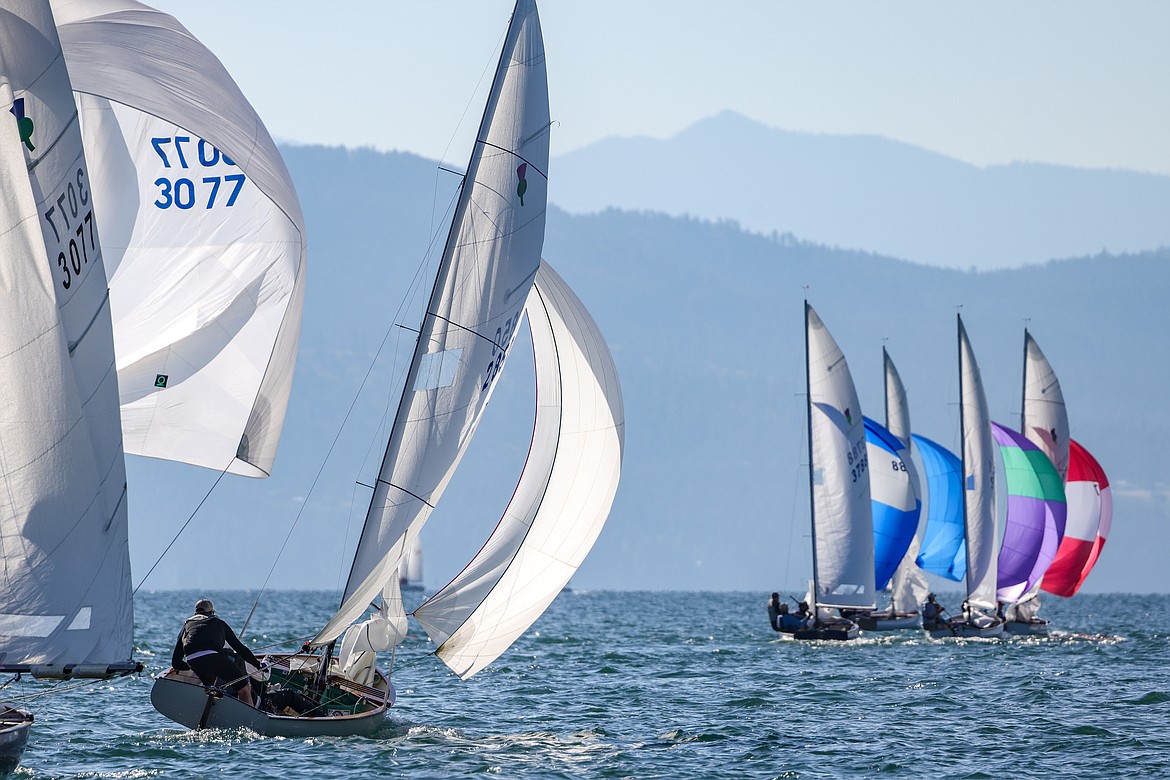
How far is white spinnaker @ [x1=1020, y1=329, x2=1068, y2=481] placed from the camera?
48000 mm

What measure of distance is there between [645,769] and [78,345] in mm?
8203

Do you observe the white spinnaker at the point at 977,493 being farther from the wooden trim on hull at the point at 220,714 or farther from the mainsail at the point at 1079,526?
the wooden trim on hull at the point at 220,714

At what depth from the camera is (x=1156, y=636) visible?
164ft

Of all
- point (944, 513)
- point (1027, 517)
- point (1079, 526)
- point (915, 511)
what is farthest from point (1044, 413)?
point (915, 511)

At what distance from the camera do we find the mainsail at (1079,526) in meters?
47.6

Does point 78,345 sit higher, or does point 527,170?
point 527,170

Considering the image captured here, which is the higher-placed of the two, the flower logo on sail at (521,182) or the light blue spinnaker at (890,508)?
the flower logo on sail at (521,182)

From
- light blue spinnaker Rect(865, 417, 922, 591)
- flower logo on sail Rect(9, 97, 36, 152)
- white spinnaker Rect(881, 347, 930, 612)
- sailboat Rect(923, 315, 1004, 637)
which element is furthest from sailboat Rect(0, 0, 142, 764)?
white spinnaker Rect(881, 347, 930, 612)

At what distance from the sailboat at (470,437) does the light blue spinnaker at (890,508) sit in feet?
86.2

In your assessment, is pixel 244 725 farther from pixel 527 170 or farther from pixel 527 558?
pixel 527 170

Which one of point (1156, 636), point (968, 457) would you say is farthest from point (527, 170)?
point (1156, 636)

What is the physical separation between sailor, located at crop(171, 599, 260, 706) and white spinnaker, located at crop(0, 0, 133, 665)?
3909mm

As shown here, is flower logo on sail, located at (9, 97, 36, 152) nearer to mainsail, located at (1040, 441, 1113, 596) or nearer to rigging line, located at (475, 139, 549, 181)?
rigging line, located at (475, 139, 549, 181)

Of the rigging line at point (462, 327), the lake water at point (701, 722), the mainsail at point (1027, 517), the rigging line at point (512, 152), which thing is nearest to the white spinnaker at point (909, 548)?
Result: the mainsail at point (1027, 517)
